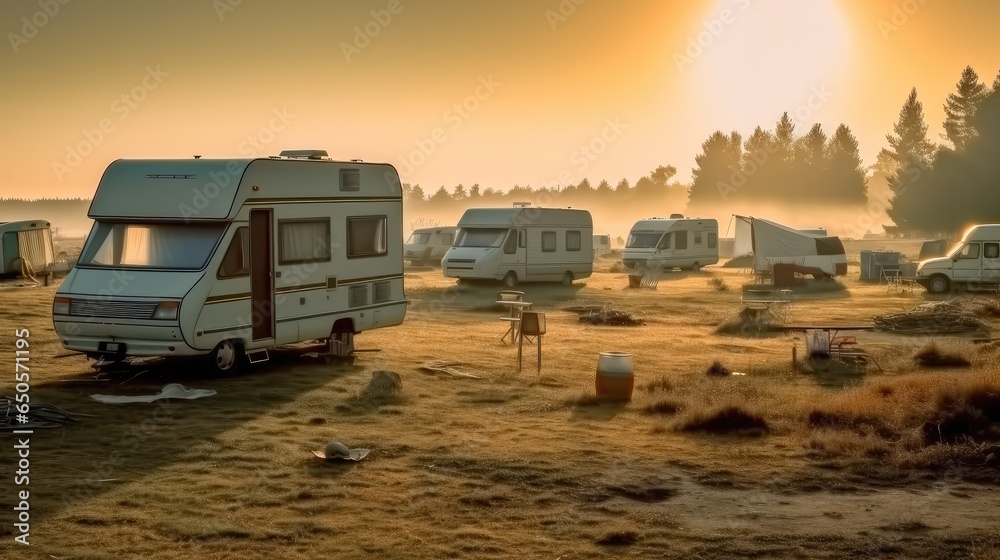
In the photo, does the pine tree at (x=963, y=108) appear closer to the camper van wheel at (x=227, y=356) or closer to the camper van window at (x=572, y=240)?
the camper van window at (x=572, y=240)

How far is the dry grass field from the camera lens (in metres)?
7.70

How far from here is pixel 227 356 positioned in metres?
14.7

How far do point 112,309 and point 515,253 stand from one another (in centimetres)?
1903

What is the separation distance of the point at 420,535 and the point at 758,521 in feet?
8.79

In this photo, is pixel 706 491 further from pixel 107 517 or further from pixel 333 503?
pixel 107 517

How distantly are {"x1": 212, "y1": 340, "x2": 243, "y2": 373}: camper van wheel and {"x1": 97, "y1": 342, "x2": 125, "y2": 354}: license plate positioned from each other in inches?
49.5

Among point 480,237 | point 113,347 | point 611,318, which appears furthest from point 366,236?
point 480,237

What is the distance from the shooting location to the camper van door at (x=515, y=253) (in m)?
31.6

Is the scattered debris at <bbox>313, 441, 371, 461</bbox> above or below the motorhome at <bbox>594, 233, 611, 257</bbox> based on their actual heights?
below

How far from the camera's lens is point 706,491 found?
364 inches

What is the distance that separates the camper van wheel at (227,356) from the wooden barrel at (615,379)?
5.18 meters

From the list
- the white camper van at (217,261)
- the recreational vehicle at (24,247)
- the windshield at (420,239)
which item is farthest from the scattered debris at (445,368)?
the windshield at (420,239)

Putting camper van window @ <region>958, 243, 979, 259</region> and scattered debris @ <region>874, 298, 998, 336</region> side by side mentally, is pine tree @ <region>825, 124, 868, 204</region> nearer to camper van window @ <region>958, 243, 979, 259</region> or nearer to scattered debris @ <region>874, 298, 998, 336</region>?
camper van window @ <region>958, 243, 979, 259</region>

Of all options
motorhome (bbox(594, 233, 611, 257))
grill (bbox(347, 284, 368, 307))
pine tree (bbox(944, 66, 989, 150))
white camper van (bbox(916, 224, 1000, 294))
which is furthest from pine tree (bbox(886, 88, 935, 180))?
grill (bbox(347, 284, 368, 307))
